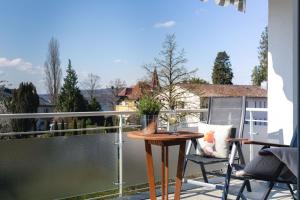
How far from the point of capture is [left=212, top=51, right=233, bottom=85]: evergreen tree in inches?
1311

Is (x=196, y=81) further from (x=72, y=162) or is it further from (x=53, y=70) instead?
(x=72, y=162)

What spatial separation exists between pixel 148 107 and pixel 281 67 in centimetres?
202

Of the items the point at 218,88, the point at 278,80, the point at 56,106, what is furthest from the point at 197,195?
the point at 56,106

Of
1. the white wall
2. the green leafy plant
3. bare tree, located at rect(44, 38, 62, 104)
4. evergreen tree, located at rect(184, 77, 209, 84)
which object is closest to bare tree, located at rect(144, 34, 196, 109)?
evergreen tree, located at rect(184, 77, 209, 84)

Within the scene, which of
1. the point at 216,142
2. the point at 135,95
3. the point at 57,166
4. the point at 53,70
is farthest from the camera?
the point at 53,70

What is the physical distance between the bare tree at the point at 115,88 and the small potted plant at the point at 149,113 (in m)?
24.7

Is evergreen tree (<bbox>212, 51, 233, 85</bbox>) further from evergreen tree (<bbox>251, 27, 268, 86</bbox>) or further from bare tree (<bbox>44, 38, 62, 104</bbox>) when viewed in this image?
bare tree (<bbox>44, 38, 62, 104</bbox>)

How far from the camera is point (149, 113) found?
3637 millimetres

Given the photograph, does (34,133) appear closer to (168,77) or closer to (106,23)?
(168,77)

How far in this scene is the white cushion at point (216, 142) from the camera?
4195 mm

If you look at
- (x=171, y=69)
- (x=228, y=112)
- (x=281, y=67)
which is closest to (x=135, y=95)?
(x=281, y=67)

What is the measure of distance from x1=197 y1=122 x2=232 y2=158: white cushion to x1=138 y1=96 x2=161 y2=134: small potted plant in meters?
0.88

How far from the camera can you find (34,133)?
12.2 ft

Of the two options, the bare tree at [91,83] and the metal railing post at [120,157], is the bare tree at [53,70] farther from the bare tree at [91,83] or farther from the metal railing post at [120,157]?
the metal railing post at [120,157]
